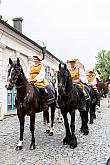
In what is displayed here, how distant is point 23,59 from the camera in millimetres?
17406

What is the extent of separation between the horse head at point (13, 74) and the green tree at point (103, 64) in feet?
190

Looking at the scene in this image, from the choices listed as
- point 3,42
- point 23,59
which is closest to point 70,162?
point 3,42

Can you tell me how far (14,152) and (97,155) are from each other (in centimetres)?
203

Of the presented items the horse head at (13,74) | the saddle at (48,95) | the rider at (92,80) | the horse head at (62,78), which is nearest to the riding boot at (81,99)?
the saddle at (48,95)

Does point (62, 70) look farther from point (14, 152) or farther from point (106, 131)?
point (106, 131)

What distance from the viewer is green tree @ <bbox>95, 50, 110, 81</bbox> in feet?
213

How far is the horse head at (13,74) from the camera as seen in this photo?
21.4ft

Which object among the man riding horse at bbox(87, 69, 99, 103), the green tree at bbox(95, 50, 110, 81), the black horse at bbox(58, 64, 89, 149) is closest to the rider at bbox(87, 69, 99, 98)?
the man riding horse at bbox(87, 69, 99, 103)

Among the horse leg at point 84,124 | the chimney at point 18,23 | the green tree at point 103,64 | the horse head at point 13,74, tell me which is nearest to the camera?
the horse head at point 13,74

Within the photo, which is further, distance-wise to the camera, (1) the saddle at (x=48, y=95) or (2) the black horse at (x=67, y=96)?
(1) the saddle at (x=48, y=95)

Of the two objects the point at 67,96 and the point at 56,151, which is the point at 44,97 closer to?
the point at 67,96

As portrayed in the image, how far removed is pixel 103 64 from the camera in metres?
66.7

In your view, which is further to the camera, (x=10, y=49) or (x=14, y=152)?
(x=10, y=49)

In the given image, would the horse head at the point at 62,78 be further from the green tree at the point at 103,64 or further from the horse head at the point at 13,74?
the green tree at the point at 103,64
